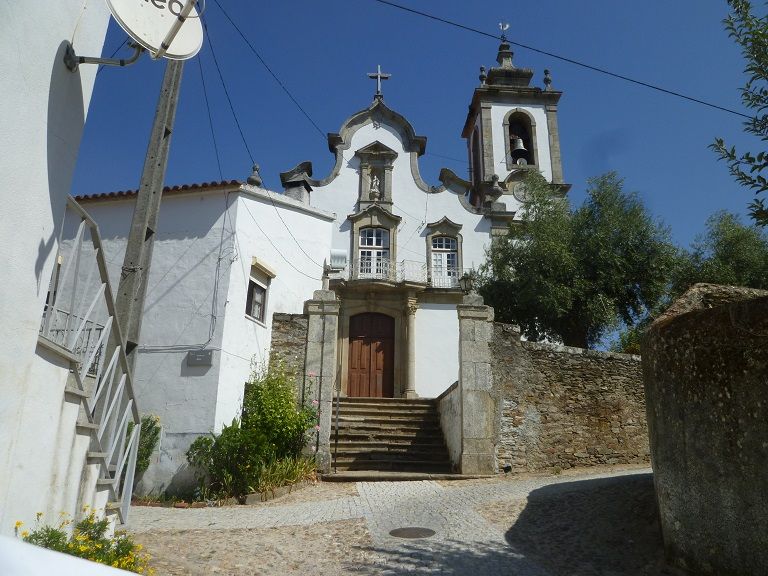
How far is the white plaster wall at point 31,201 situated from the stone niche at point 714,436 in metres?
4.45

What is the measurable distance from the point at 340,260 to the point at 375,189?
4420 mm

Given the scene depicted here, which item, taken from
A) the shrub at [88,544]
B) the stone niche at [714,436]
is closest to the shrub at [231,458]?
the shrub at [88,544]

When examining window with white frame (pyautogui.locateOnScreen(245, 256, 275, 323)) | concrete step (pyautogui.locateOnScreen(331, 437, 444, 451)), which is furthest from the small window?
concrete step (pyautogui.locateOnScreen(331, 437, 444, 451))

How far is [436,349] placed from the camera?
51.9ft

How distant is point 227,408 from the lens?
881 cm

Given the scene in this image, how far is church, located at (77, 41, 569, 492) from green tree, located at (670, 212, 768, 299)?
17.3ft

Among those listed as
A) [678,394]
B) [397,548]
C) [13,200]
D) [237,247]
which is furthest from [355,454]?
[13,200]

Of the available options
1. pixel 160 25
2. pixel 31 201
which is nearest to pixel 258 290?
pixel 160 25

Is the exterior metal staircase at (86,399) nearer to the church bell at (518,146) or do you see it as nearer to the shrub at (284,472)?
the shrub at (284,472)

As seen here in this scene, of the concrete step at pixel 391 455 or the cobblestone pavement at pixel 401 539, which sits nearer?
the cobblestone pavement at pixel 401 539

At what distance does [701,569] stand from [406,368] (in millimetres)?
11680

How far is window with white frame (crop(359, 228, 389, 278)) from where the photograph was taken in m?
16.9

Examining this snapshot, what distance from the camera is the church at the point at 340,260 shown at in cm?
899

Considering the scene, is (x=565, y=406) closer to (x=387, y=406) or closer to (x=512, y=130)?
(x=387, y=406)
